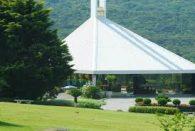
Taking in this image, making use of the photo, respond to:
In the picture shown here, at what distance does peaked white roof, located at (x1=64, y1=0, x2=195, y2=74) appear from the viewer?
4700 centimetres

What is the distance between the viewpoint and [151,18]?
106 metres

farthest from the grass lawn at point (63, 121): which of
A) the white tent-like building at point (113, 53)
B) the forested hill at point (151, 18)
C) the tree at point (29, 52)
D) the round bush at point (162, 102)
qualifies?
the forested hill at point (151, 18)

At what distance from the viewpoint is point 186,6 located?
378 ft

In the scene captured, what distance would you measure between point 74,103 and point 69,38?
21096 mm

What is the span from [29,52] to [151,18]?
2871 inches

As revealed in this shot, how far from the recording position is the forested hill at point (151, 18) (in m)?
96.5

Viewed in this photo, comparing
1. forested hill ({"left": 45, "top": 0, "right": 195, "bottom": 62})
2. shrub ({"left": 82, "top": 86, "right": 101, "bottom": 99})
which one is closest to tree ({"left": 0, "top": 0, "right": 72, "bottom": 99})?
shrub ({"left": 82, "top": 86, "right": 101, "bottom": 99})

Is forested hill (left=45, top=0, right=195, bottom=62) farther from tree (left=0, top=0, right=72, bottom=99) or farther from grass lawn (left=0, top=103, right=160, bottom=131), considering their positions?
grass lawn (left=0, top=103, right=160, bottom=131)

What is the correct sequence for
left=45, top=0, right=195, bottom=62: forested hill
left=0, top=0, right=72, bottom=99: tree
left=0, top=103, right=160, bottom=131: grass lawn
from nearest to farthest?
left=0, top=103, right=160, bottom=131: grass lawn
left=0, top=0, right=72, bottom=99: tree
left=45, top=0, right=195, bottom=62: forested hill

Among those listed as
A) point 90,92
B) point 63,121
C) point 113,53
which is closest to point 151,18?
point 113,53

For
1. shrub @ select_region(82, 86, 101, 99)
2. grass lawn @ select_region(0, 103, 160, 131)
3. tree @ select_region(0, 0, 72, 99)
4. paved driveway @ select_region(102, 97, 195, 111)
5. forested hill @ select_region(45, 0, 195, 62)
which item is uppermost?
forested hill @ select_region(45, 0, 195, 62)

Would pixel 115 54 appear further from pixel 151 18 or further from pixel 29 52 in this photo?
pixel 151 18

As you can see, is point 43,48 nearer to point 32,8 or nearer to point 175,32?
point 32,8

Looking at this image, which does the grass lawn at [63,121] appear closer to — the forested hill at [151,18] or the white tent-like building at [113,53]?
the white tent-like building at [113,53]
